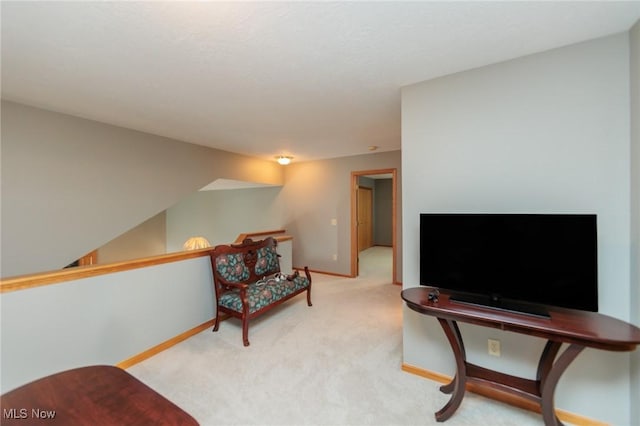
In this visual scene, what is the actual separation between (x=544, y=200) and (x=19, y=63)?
3.72m

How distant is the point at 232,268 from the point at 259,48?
2285 millimetres

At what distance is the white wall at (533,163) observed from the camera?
1.54 metres

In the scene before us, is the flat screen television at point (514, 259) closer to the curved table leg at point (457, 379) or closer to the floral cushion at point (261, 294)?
the curved table leg at point (457, 379)

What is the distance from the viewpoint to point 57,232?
275 cm

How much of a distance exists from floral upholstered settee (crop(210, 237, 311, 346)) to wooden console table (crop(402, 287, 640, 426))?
5.46ft

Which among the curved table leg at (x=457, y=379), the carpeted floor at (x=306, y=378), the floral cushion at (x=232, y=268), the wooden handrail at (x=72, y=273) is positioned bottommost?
the carpeted floor at (x=306, y=378)

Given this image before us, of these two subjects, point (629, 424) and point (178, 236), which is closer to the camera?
point (629, 424)

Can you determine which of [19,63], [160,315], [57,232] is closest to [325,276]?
[160,315]

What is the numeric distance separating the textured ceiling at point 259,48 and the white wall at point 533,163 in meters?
0.17

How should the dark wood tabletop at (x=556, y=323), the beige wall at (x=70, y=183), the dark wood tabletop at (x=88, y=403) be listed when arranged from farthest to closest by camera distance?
1. the beige wall at (x=70, y=183)
2. the dark wood tabletop at (x=556, y=323)
3. the dark wood tabletop at (x=88, y=403)

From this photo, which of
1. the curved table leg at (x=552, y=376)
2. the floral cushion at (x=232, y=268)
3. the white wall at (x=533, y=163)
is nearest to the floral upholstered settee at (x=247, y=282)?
the floral cushion at (x=232, y=268)

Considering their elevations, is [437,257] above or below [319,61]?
below

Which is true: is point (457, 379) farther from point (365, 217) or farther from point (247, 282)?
point (365, 217)

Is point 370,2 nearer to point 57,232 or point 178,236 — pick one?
point 57,232
